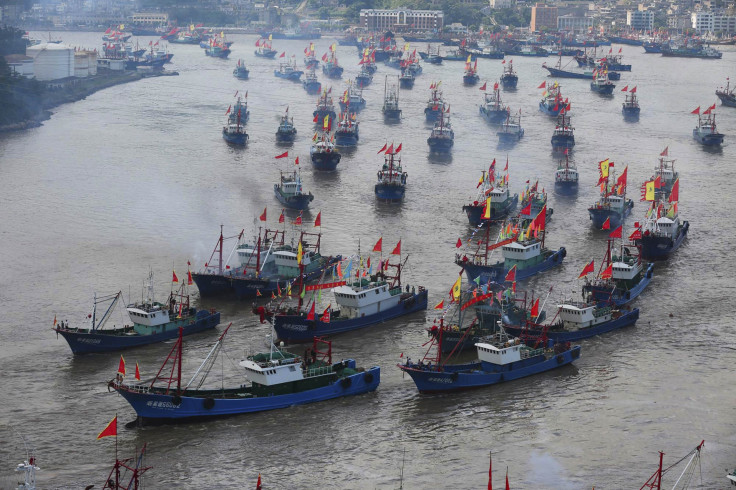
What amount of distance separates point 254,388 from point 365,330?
301 inches

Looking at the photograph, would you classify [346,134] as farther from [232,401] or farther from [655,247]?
[232,401]

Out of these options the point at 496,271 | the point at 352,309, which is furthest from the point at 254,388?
the point at 496,271

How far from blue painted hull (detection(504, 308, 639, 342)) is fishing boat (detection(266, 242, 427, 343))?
14.7 feet

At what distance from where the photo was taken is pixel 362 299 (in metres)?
39.5

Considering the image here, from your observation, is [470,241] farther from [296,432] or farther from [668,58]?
[668,58]

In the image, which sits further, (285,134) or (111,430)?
(285,134)

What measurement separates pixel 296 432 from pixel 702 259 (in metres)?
24.9

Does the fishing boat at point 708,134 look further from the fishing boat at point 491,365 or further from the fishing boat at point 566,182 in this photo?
the fishing boat at point 491,365

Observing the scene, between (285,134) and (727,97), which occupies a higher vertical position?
(727,97)

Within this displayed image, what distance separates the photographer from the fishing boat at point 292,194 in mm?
57312

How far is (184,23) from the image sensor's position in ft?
621

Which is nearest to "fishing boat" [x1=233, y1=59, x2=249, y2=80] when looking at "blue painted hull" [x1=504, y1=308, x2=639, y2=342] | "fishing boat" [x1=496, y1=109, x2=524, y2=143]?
"fishing boat" [x1=496, y1=109, x2=524, y2=143]

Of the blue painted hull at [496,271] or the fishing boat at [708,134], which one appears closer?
the blue painted hull at [496,271]

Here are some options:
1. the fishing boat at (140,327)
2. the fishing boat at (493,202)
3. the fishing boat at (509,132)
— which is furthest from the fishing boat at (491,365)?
the fishing boat at (509,132)
